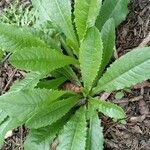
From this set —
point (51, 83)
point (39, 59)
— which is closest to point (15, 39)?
point (39, 59)

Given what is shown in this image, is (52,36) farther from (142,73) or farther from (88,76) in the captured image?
(142,73)

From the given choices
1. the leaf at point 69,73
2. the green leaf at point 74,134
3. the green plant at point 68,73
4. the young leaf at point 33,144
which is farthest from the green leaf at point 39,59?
the young leaf at point 33,144

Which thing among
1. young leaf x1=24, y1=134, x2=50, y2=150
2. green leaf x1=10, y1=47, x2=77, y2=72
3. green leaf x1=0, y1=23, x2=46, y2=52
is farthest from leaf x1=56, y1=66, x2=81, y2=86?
young leaf x1=24, y1=134, x2=50, y2=150

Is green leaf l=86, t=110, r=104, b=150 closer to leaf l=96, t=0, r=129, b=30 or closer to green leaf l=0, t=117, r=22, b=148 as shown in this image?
green leaf l=0, t=117, r=22, b=148

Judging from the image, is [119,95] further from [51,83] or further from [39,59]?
[39,59]

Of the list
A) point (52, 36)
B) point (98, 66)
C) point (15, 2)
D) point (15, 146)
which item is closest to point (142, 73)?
point (98, 66)

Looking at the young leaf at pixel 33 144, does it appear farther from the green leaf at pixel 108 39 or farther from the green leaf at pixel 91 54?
the green leaf at pixel 108 39
